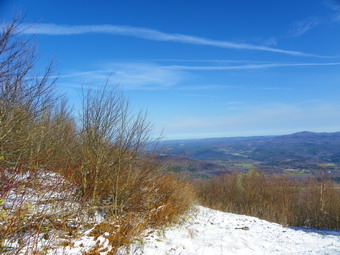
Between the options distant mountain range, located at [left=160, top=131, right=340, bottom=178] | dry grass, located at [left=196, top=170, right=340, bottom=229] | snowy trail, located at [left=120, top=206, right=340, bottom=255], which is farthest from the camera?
dry grass, located at [left=196, top=170, right=340, bottom=229]

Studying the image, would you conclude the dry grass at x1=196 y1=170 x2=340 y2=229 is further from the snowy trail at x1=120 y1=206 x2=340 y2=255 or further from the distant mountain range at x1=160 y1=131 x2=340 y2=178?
the snowy trail at x1=120 y1=206 x2=340 y2=255

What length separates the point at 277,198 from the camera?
71.7 feet

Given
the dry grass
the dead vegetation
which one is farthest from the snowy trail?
the dry grass

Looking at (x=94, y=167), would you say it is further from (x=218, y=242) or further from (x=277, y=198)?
(x=277, y=198)

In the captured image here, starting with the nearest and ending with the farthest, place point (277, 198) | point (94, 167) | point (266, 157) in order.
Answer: point (94, 167)
point (277, 198)
point (266, 157)

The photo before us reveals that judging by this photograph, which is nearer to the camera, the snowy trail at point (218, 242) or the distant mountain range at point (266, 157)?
the snowy trail at point (218, 242)

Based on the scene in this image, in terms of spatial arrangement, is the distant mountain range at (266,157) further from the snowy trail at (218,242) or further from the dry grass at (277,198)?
the dry grass at (277,198)

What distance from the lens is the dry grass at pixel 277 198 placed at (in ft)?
58.5

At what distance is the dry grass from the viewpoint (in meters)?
17.8

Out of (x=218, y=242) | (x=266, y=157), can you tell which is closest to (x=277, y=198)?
(x=218, y=242)

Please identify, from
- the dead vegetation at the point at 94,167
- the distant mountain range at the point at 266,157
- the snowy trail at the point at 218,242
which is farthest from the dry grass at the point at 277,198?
the dead vegetation at the point at 94,167

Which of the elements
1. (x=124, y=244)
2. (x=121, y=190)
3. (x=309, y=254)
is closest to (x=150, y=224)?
(x=121, y=190)

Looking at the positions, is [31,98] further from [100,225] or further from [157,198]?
[157,198]

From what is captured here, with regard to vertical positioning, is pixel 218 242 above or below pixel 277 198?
above
